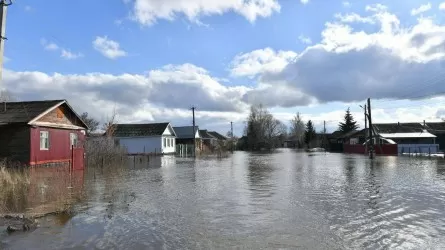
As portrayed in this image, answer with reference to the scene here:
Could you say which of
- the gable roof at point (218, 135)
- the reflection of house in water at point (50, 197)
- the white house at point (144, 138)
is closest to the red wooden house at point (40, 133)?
the reflection of house in water at point (50, 197)

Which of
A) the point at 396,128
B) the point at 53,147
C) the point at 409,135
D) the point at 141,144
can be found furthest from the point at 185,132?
the point at 53,147

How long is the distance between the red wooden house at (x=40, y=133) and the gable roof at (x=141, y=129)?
32.3 meters

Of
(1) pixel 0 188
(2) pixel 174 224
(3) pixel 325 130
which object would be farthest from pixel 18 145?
(3) pixel 325 130

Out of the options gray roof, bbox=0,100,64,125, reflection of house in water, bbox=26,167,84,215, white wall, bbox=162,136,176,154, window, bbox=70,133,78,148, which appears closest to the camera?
reflection of house in water, bbox=26,167,84,215

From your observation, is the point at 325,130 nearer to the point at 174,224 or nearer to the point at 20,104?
the point at 20,104

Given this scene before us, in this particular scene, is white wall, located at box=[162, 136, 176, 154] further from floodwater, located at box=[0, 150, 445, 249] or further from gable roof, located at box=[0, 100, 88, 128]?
floodwater, located at box=[0, 150, 445, 249]

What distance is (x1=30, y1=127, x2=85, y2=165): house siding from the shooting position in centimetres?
2586

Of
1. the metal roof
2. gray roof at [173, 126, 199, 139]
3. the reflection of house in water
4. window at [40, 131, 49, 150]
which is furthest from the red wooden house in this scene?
the metal roof

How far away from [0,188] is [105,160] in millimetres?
19622

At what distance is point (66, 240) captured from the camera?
9305 millimetres

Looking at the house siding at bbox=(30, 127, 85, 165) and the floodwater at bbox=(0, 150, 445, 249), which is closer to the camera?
the floodwater at bbox=(0, 150, 445, 249)

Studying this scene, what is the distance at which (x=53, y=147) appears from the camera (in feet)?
92.7

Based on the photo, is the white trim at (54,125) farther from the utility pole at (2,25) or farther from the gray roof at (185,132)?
the gray roof at (185,132)

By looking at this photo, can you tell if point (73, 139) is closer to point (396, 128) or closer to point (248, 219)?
point (248, 219)
